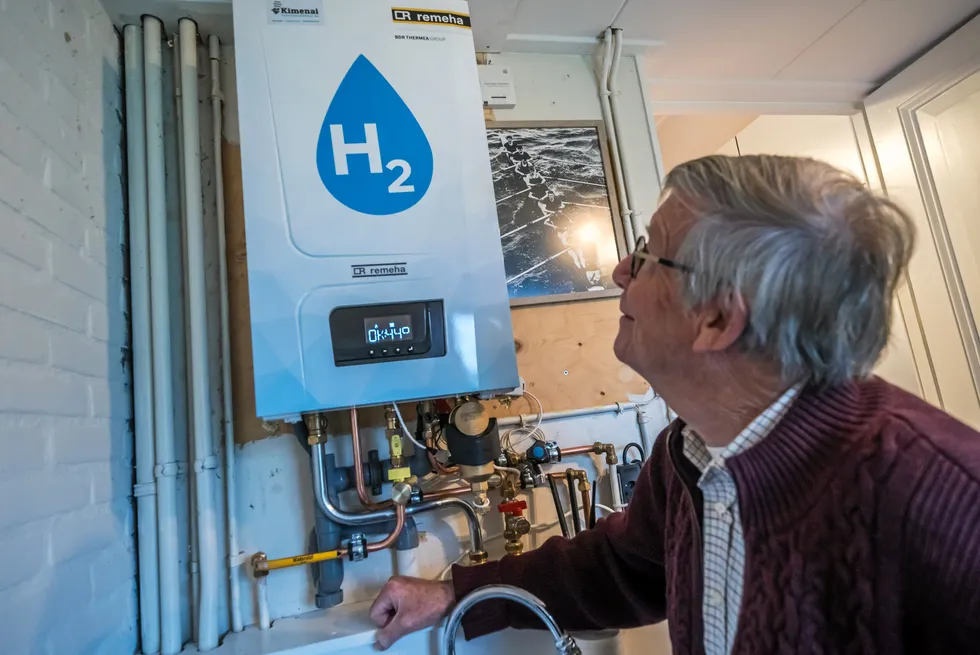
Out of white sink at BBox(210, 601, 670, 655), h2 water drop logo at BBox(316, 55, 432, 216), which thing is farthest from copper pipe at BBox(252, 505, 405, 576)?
h2 water drop logo at BBox(316, 55, 432, 216)

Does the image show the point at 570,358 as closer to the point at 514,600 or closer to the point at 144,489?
the point at 514,600

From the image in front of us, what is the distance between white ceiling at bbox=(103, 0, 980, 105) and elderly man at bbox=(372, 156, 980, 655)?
35.3 inches

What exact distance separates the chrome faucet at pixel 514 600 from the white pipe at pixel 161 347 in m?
0.53

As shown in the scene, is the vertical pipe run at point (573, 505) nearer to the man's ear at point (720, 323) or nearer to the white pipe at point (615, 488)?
the white pipe at point (615, 488)

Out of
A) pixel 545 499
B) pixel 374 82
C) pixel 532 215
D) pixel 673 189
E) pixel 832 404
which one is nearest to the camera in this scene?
pixel 832 404

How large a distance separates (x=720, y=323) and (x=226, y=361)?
3.14 ft

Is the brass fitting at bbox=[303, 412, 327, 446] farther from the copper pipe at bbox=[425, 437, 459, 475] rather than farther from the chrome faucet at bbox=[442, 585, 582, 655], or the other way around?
the chrome faucet at bbox=[442, 585, 582, 655]

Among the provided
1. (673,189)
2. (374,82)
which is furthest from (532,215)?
(673,189)

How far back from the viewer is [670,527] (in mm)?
845

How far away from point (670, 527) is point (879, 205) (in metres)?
0.50

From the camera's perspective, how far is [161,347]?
1136 mm

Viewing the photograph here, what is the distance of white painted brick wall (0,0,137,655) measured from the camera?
2.61 feet

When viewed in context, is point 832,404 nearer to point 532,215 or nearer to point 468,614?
point 468,614

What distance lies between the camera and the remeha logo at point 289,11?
108cm
